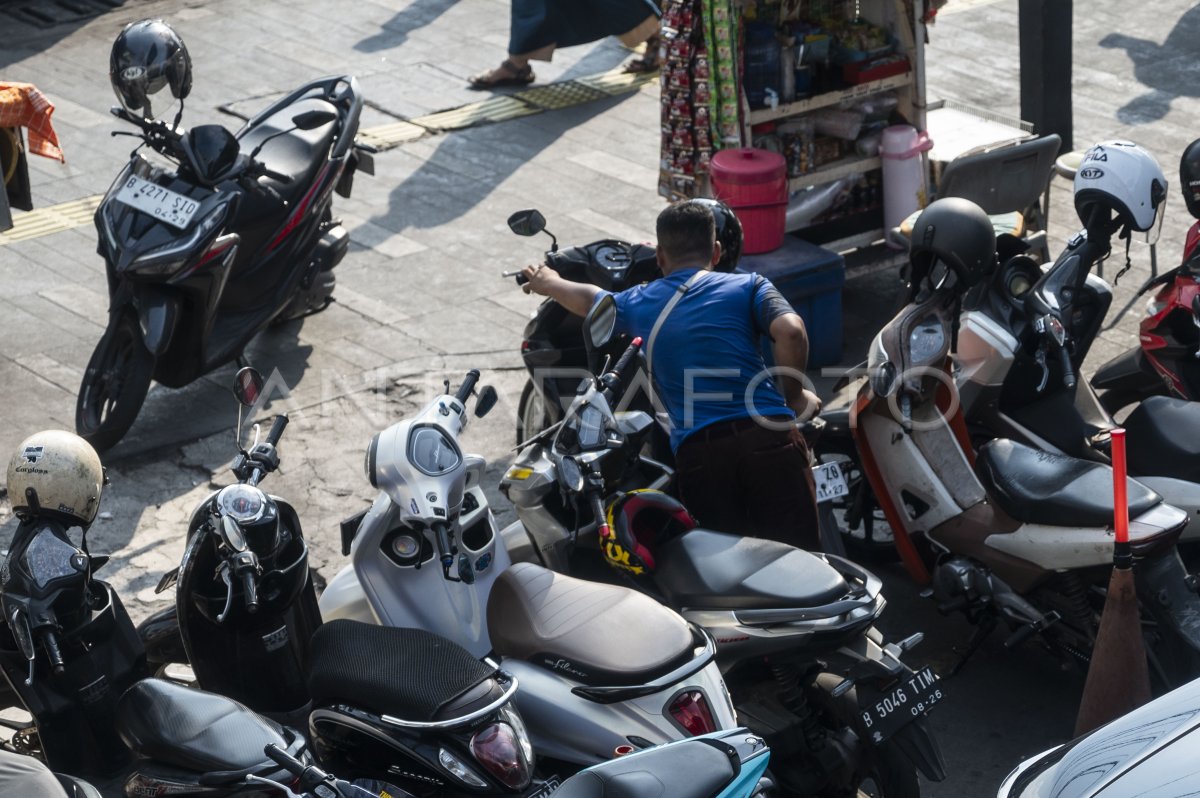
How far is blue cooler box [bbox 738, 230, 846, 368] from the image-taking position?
7.71 metres

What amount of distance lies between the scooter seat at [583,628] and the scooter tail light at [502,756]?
0.30 m

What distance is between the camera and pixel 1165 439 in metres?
5.63

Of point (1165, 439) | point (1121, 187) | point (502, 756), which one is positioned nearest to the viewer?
point (502, 756)

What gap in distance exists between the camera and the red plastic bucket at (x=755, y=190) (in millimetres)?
7711

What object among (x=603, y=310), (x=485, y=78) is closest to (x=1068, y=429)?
(x=603, y=310)

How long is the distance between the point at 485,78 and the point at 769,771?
7896 mm

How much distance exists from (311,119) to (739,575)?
415 cm

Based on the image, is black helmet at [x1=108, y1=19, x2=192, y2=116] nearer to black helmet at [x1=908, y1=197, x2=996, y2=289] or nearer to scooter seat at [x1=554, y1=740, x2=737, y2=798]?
black helmet at [x1=908, y1=197, x2=996, y2=289]

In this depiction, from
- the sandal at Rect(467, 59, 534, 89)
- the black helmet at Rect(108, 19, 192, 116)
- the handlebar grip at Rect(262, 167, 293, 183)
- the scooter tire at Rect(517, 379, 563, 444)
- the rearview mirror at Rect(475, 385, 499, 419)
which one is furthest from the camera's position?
the sandal at Rect(467, 59, 534, 89)

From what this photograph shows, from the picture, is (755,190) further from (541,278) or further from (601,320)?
(601,320)

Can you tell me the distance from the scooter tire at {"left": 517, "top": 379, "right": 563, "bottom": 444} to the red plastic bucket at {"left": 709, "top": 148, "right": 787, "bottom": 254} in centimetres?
160

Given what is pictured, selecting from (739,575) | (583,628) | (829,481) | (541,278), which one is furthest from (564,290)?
(583,628)

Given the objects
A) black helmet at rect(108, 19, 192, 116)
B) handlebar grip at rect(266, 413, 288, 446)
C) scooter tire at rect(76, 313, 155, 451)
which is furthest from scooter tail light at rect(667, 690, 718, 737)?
black helmet at rect(108, 19, 192, 116)

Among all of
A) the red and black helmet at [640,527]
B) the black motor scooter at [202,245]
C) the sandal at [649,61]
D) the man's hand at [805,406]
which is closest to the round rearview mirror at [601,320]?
the red and black helmet at [640,527]
